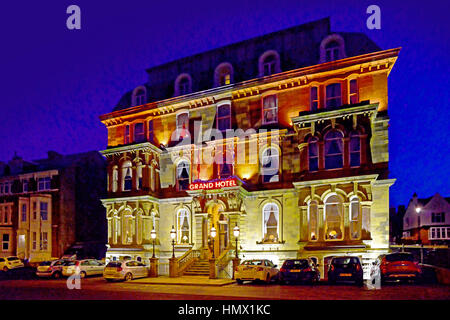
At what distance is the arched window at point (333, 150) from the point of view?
25219 mm

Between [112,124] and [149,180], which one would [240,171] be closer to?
[149,180]

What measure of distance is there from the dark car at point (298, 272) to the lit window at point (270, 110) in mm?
11272

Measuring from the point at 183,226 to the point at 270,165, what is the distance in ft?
28.3

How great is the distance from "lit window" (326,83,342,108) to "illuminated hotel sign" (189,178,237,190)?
27.8 feet

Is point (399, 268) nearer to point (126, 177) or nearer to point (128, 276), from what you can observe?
point (128, 276)

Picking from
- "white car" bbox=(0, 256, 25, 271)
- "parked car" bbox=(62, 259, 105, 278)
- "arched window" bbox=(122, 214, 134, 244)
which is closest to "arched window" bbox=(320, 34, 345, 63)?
"arched window" bbox=(122, 214, 134, 244)

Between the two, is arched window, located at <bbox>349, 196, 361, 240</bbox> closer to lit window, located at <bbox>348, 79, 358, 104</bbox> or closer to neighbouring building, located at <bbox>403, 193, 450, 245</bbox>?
lit window, located at <bbox>348, 79, 358, 104</bbox>

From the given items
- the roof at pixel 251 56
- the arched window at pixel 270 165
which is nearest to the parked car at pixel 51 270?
the roof at pixel 251 56

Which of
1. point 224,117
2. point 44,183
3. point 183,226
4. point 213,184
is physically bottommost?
point 183,226

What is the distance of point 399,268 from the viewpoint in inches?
761

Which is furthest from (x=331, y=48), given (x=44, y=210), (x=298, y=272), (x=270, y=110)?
(x=44, y=210)

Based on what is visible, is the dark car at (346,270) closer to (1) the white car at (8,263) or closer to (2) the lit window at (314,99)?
(2) the lit window at (314,99)

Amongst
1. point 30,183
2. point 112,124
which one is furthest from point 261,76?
point 30,183
